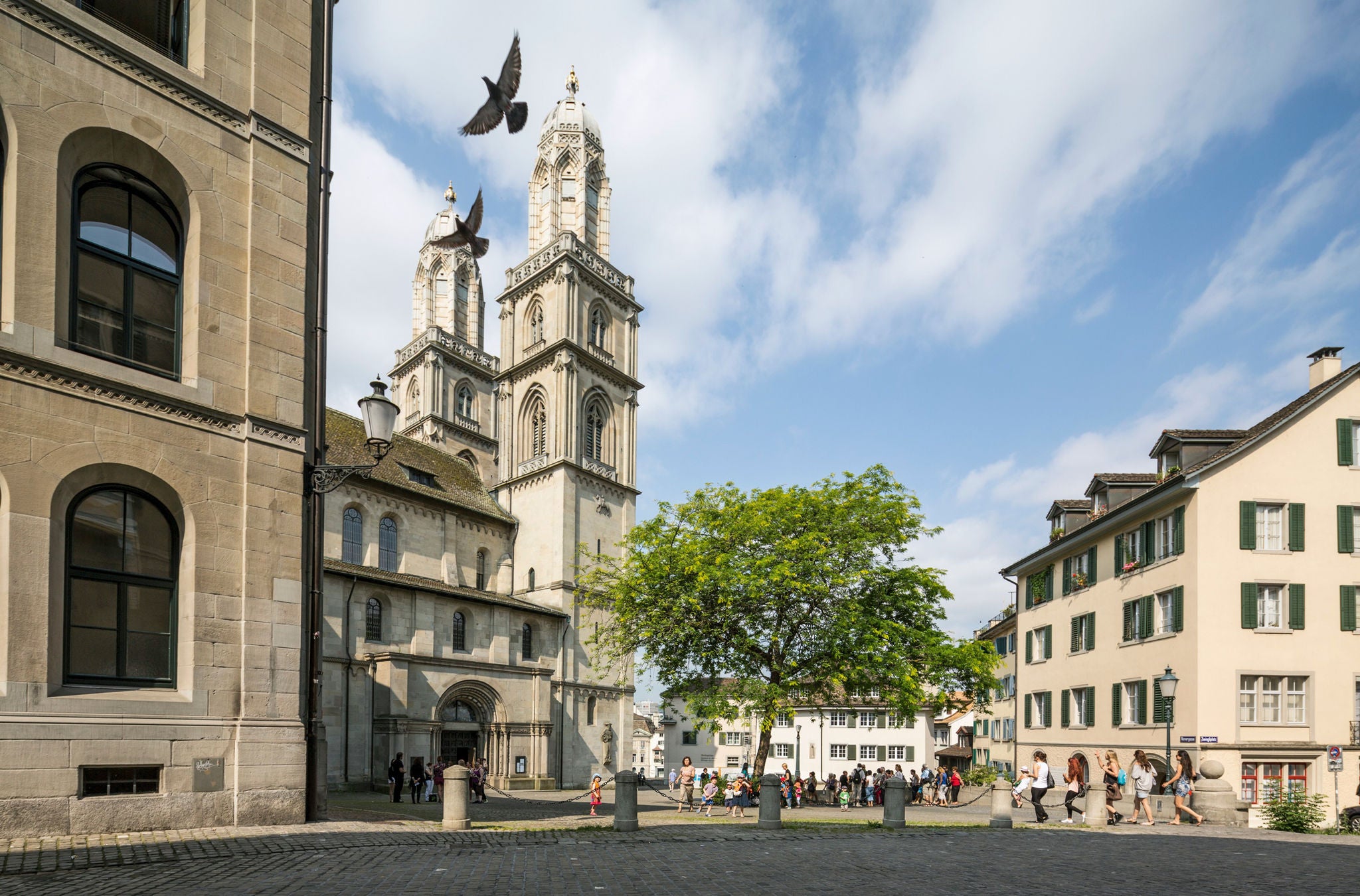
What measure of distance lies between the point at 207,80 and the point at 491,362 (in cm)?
6595

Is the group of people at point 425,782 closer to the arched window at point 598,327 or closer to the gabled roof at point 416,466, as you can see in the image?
the gabled roof at point 416,466

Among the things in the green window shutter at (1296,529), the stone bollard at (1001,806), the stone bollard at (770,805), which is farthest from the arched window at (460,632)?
the green window shutter at (1296,529)

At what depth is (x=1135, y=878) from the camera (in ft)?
35.6

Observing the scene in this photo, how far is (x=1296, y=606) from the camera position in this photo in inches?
1077

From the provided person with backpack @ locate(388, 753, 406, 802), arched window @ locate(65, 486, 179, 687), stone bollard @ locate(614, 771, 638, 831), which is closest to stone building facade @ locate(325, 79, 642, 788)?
person with backpack @ locate(388, 753, 406, 802)

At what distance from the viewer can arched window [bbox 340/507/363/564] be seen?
45.6m

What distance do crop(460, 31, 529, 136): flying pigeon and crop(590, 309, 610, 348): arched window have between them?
145 ft

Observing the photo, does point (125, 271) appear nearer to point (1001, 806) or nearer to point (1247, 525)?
point (1001, 806)

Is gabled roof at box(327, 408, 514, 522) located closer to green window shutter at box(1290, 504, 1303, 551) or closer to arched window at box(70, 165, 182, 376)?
arched window at box(70, 165, 182, 376)

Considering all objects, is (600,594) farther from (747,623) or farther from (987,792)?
(987,792)

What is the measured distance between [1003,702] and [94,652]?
46.7 m

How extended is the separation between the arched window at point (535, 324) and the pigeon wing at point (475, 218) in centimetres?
4266

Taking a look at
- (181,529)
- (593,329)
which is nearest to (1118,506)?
(181,529)

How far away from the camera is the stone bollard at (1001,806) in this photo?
61.5ft
